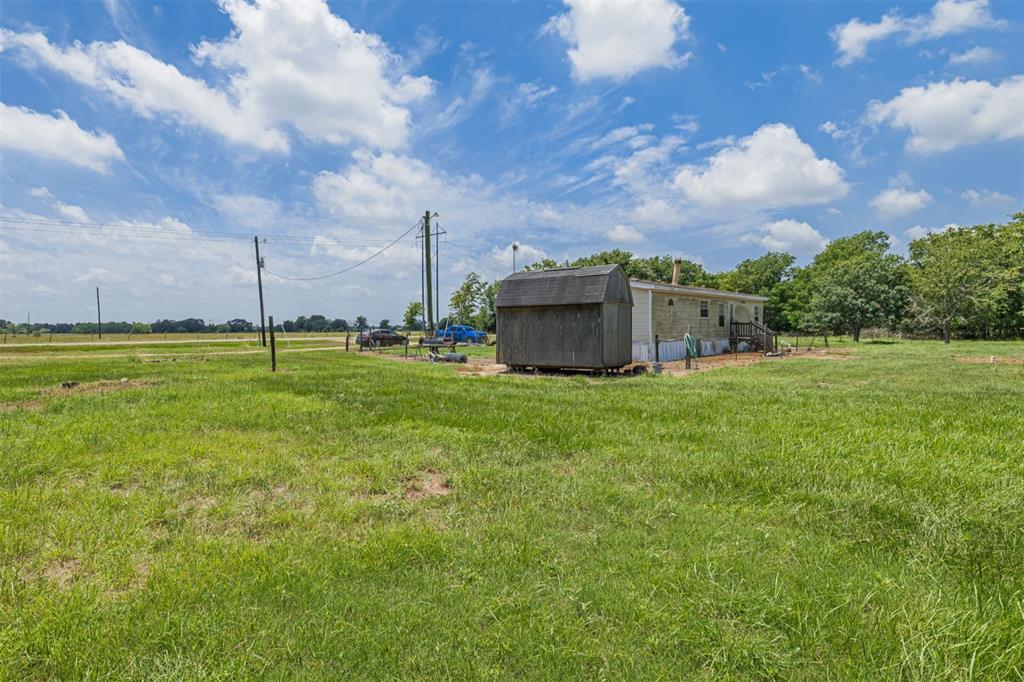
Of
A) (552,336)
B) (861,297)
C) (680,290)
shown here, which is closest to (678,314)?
(680,290)

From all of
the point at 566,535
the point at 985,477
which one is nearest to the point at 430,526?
the point at 566,535

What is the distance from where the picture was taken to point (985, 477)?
14.1ft

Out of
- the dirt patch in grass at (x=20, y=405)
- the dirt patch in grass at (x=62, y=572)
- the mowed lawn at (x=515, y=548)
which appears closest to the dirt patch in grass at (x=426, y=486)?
the mowed lawn at (x=515, y=548)

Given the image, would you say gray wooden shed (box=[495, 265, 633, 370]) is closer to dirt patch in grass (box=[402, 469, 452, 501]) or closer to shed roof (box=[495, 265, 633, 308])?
shed roof (box=[495, 265, 633, 308])

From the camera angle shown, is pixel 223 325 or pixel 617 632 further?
pixel 223 325

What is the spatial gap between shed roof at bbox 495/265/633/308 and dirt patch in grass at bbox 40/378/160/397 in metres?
10.2

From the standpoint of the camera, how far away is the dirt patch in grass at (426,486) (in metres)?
4.27

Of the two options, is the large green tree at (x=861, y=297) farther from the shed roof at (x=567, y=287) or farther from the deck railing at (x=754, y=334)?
the shed roof at (x=567, y=287)

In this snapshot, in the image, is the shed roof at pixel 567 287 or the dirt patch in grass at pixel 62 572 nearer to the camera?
the dirt patch in grass at pixel 62 572

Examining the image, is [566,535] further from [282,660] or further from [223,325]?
[223,325]

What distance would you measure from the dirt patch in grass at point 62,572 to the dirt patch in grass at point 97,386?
8.46 m

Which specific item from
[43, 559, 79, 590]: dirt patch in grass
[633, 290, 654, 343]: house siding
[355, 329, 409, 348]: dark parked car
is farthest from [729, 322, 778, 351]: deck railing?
[43, 559, 79, 590]: dirt patch in grass

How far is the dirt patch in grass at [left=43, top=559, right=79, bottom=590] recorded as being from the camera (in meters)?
2.87

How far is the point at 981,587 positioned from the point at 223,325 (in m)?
114
